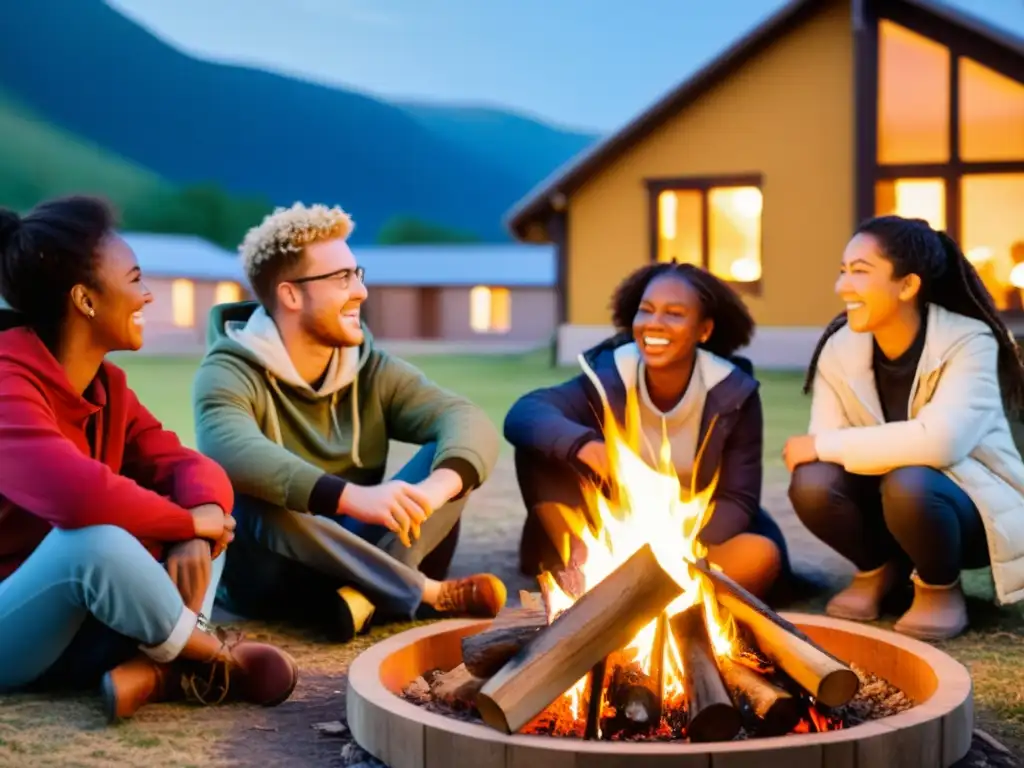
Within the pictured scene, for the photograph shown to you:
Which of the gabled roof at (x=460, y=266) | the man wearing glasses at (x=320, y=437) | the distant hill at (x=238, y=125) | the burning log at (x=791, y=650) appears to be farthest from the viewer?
the distant hill at (x=238, y=125)

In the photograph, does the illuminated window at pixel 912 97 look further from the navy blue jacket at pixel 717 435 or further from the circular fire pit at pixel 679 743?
the circular fire pit at pixel 679 743

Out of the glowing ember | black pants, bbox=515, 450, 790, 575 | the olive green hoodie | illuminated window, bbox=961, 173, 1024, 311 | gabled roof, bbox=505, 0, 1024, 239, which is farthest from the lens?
illuminated window, bbox=961, 173, 1024, 311

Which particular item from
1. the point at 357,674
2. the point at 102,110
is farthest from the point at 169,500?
the point at 102,110

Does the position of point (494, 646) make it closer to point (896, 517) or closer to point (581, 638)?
point (581, 638)

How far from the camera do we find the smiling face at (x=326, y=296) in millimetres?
4957

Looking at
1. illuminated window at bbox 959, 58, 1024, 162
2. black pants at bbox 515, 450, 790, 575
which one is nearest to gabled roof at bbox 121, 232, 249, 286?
illuminated window at bbox 959, 58, 1024, 162

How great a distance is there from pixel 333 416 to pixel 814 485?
173cm

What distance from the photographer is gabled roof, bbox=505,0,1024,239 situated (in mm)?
19469

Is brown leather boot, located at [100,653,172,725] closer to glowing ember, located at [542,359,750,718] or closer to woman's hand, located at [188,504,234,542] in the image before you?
woman's hand, located at [188,504,234,542]

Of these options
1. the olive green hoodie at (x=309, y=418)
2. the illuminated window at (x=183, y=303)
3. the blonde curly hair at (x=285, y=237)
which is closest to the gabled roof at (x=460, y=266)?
the illuminated window at (x=183, y=303)

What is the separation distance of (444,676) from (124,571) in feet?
2.79

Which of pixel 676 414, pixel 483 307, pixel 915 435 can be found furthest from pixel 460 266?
pixel 915 435

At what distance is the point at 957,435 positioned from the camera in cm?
488

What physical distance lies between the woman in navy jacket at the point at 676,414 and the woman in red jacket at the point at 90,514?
1.55 metres
